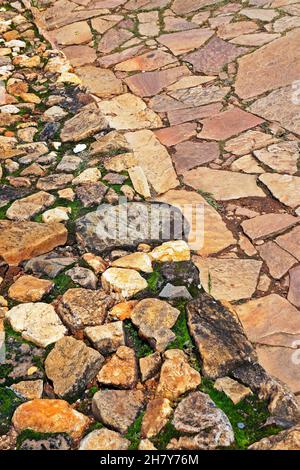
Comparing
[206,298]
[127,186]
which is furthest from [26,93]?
[206,298]

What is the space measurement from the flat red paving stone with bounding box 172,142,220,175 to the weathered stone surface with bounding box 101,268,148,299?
1.13 metres

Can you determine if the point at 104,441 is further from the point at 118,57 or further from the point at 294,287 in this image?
the point at 118,57

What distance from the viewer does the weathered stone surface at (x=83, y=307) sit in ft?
8.77

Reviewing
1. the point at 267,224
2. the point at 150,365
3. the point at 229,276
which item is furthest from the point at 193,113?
the point at 150,365

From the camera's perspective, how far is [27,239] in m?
3.15

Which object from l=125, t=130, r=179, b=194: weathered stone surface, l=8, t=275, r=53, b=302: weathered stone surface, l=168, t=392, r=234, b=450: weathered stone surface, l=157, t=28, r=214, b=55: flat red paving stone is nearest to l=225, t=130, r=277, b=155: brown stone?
l=125, t=130, r=179, b=194: weathered stone surface

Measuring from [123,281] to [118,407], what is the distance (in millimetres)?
741

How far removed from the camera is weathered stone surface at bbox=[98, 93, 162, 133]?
14.4 feet

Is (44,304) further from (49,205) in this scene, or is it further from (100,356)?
(49,205)

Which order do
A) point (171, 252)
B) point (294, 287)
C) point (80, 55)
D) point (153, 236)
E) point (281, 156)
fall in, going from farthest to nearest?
point (80, 55), point (281, 156), point (153, 236), point (171, 252), point (294, 287)

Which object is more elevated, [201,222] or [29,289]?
[29,289]

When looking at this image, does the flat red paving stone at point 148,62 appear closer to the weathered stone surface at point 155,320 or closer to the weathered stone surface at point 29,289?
the weathered stone surface at point 29,289

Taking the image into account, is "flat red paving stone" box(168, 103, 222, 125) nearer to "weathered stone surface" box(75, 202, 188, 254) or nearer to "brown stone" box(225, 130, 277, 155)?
"brown stone" box(225, 130, 277, 155)

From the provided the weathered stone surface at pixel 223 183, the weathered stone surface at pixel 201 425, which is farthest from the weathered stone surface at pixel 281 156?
the weathered stone surface at pixel 201 425
